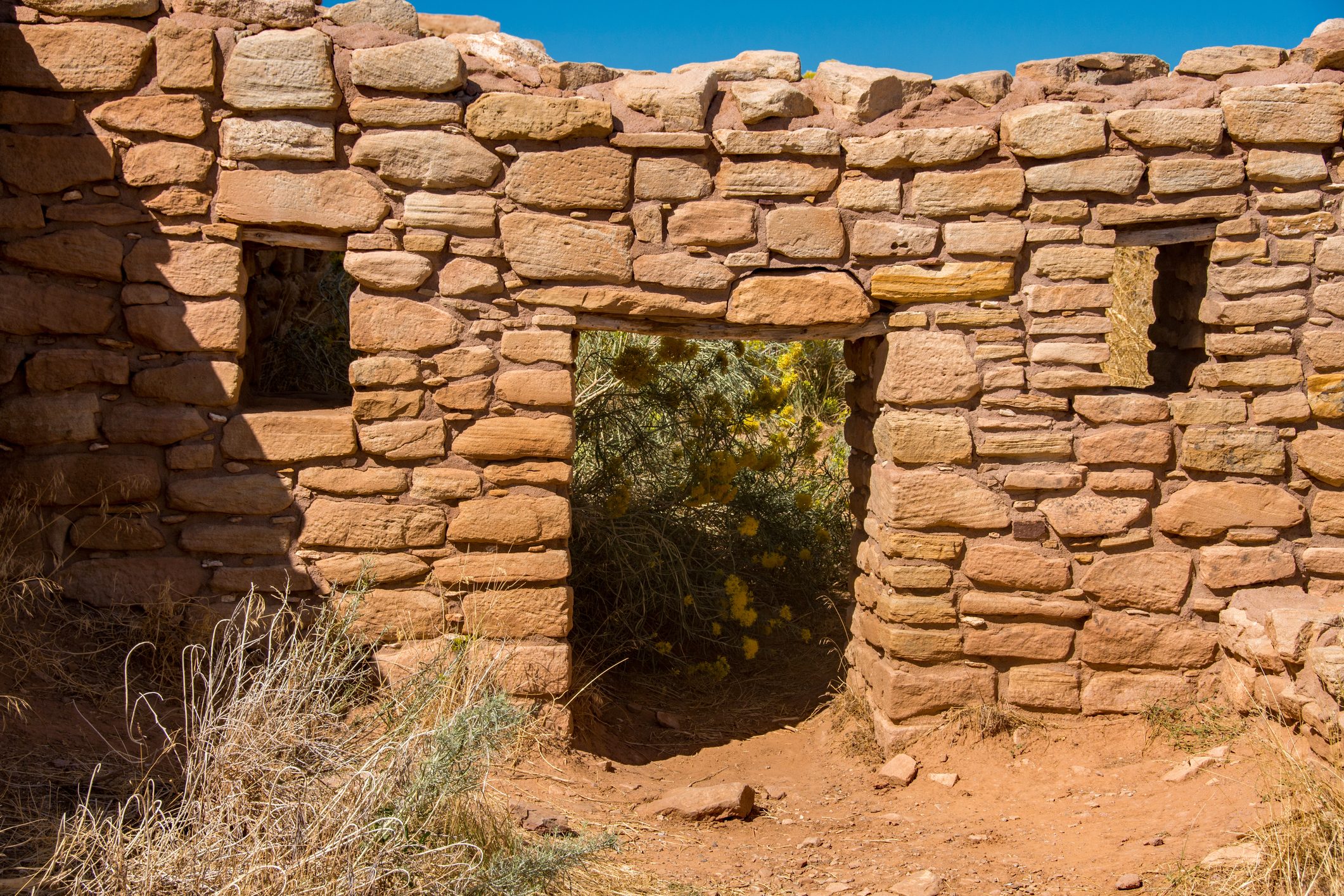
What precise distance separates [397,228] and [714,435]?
7.43 ft

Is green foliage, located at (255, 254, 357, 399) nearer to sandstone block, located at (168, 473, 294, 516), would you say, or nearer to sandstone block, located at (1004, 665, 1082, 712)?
sandstone block, located at (168, 473, 294, 516)

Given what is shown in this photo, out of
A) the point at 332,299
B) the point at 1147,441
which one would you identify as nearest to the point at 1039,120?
the point at 1147,441

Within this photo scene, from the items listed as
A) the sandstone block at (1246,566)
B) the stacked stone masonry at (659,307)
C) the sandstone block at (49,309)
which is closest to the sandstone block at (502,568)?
the stacked stone masonry at (659,307)

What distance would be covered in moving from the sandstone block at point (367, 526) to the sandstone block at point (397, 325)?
0.56 meters

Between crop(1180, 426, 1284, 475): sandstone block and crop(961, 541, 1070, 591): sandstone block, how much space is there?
630mm

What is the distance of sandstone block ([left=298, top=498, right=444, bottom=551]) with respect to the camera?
3824 millimetres

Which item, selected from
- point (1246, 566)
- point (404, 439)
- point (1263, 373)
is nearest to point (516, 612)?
point (404, 439)

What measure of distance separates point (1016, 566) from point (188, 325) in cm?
309

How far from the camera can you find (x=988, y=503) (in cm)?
401

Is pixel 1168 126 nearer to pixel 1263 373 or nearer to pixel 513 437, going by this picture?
pixel 1263 373

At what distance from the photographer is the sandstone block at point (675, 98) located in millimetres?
3857

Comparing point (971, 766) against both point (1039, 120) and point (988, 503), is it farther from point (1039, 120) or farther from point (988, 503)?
point (1039, 120)

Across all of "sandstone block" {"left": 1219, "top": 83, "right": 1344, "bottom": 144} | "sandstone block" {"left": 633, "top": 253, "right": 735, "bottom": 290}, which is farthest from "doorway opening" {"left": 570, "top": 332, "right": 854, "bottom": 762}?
"sandstone block" {"left": 1219, "top": 83, "right": 1344, "bottom": 144}

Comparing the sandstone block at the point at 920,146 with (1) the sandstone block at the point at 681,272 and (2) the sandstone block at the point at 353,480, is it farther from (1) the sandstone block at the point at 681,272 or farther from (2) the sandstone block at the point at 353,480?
(2) the sandstone block at the point at 353,480
